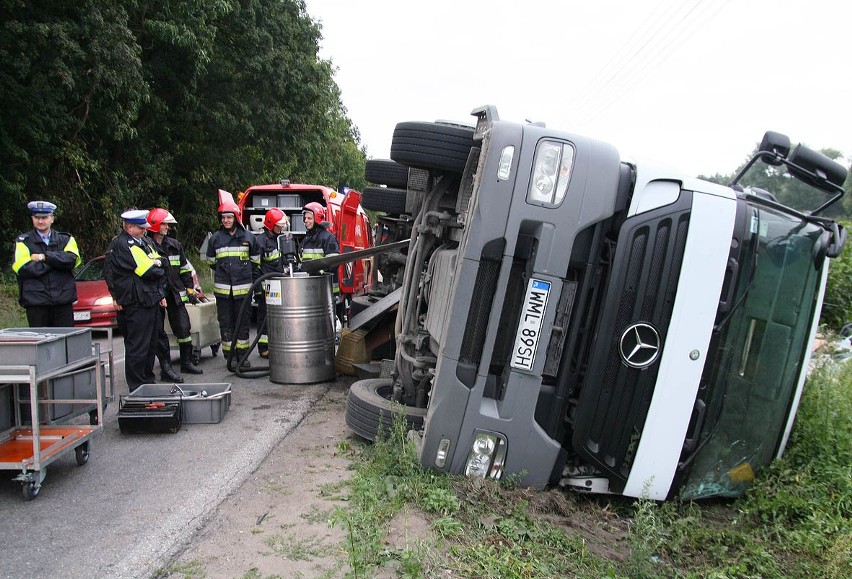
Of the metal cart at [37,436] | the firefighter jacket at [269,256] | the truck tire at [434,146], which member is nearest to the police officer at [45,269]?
the metal cart at [37,436]

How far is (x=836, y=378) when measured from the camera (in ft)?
17.6

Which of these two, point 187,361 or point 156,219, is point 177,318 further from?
point 156,219

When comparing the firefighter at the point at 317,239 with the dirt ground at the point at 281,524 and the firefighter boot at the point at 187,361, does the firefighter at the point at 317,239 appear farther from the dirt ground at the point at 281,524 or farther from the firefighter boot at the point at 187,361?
the dirt ground at the point at 281,524

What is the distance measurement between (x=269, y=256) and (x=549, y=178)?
18.0 feet

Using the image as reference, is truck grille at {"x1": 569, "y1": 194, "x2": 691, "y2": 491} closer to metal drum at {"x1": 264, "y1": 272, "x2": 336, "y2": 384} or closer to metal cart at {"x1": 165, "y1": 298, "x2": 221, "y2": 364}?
metal drum at {"x1": 264, "y1": 272, "x2": 336, "y2": 384}

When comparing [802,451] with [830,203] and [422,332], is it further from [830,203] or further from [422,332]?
[422,332]

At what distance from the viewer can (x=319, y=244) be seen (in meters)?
8.52

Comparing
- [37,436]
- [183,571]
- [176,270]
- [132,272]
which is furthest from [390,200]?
[183,571]

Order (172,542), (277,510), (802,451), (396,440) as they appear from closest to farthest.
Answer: (172,542) → (277,510) → (396,440) → (802,451)

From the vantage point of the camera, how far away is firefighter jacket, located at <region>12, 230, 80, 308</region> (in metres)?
5.96

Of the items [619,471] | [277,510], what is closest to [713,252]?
[619,471]

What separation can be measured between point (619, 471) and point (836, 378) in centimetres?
294

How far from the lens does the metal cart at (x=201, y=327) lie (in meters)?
7.81

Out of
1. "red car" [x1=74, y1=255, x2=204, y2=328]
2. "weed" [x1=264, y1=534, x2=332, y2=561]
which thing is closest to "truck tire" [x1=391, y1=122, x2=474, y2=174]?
"weed" [x1=264, y1=534, x2=332, y2=561]
